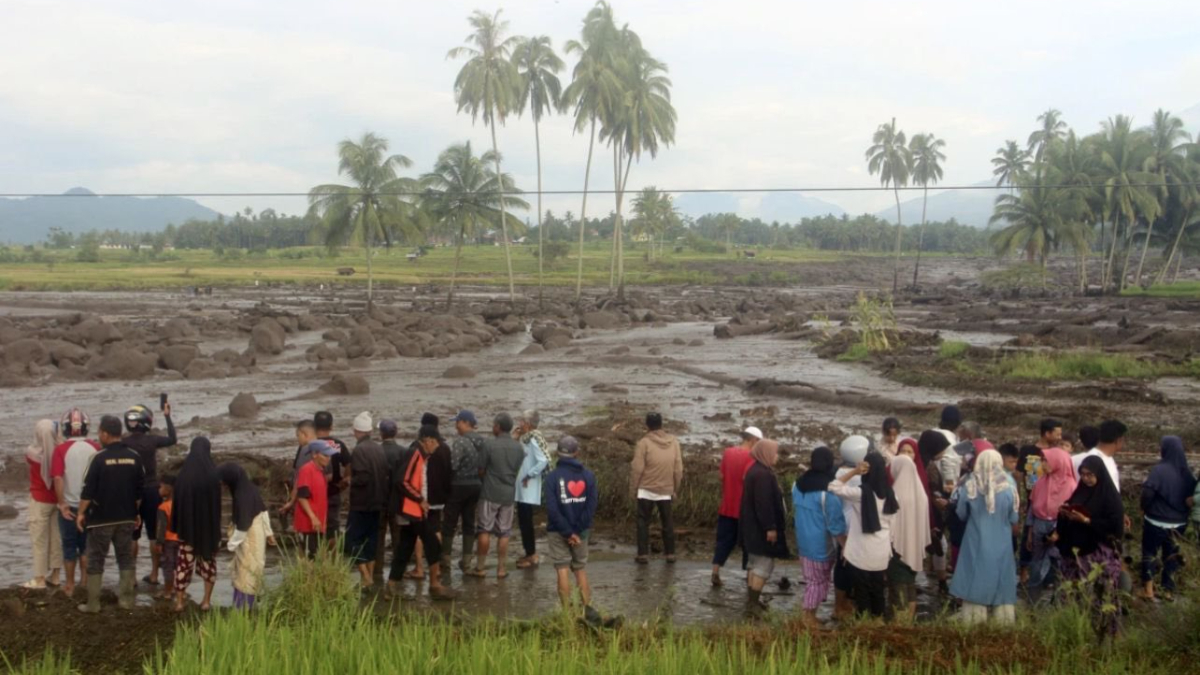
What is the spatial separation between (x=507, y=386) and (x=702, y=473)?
12.3 meters

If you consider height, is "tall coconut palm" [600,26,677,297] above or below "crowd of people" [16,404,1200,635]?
above

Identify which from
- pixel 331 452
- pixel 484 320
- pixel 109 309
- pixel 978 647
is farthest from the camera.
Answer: pixel 109 309

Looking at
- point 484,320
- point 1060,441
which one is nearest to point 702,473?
point 1060,441

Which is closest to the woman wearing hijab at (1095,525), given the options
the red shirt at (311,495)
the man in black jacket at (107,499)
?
the red shirt at (311,495)

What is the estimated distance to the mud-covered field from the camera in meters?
11.7

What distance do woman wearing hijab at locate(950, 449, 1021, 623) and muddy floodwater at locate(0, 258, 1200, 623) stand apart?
2.10m

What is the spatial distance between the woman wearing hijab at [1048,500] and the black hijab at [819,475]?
175 centimetres

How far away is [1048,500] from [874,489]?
183cm

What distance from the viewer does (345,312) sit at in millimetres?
46562

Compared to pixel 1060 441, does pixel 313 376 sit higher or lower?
lower

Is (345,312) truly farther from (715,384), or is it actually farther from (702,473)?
(702,473)

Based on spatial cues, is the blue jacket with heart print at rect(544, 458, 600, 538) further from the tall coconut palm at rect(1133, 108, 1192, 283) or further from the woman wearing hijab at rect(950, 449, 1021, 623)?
the tall coconut palm at rect(1133, 108, 1192, 283)

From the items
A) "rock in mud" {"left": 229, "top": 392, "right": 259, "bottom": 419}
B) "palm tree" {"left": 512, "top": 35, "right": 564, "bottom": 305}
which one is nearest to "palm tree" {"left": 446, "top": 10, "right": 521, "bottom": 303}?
"palm tree" {"left": 512, "top": 35, "right": 564, "bottom": 305}

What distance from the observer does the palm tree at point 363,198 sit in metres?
45.2
